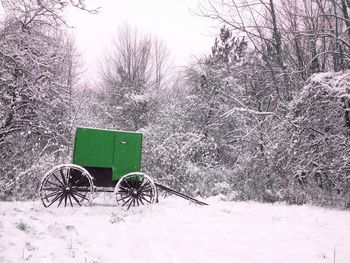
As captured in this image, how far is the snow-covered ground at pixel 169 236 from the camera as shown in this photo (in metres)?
4.72

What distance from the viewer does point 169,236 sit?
228 inches

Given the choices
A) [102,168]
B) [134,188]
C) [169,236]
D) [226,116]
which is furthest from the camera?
[226,116]

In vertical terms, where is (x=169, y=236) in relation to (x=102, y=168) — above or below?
below

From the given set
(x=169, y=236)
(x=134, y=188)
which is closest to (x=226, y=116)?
(x=134, y=188)

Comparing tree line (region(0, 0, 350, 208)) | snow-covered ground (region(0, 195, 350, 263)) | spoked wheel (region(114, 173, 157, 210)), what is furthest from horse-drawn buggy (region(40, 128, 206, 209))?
tree line (region(0, 0, 350, 208))

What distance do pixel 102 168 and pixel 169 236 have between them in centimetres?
384

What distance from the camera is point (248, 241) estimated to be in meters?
5.66

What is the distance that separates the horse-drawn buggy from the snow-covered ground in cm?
55

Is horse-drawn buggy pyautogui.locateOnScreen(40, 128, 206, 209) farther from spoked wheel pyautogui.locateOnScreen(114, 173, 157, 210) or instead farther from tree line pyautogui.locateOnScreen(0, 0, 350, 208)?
tree line pyautogui.locateOnScreen(0, 0, 350, 208)

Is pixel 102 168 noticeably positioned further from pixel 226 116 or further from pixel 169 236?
pixel 226 116

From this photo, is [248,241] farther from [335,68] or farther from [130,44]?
[130,44]

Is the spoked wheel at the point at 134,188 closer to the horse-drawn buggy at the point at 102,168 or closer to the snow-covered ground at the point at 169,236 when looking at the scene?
the horse-drawn buggy at the point at 102,168

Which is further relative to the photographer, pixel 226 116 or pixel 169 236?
pixel 226 116

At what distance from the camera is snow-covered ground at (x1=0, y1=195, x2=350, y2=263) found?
15.5 ft
